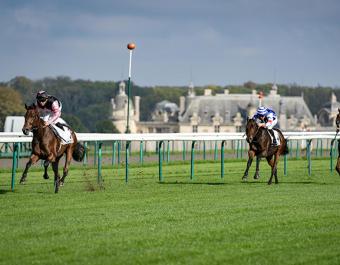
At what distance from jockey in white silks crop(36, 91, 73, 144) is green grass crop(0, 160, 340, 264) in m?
0.92

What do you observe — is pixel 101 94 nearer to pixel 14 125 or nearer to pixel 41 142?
pixel 14 125

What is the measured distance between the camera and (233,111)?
397ft

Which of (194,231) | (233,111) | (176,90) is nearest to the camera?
(194,231)

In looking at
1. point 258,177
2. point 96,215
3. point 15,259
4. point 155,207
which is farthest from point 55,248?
point 258,177

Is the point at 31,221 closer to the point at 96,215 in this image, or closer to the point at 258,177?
the point at 96,215

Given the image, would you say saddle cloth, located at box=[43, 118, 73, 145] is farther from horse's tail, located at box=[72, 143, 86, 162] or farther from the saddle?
horse's tail, located at box=[72, 143, 86, 162]

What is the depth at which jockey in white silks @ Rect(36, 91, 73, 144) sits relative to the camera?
50.4 ft

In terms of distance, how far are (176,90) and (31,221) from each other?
173851 millimetres

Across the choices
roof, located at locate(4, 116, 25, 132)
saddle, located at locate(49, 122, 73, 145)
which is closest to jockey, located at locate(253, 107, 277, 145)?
saddle, located at locate(49, 122, 73, 145)

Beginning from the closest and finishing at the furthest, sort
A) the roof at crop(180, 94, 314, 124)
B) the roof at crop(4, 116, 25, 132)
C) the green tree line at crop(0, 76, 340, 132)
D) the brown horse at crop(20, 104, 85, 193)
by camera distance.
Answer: the brown horse at crop(20, 104, 85, 193) → the roof at crop(4, 116, 25, 132) → the roof at crop(180, 94, 314, 124) → the green tree line at crop(0, 76, 340, 132)

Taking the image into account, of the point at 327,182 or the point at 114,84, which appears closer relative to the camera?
the point at 327,182

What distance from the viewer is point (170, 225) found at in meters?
10.4

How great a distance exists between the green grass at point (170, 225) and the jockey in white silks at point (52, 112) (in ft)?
3.02

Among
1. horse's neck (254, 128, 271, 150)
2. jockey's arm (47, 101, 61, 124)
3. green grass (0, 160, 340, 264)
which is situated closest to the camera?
green grass (0, 160, 340, 264)
